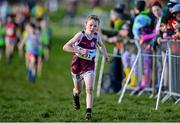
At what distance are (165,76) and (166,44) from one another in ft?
2.98

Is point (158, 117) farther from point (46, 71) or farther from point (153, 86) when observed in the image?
point (46, 71)

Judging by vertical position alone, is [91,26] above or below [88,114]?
above

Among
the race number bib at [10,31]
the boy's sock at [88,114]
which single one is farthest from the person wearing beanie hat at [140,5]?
the race number bib at [10,31]

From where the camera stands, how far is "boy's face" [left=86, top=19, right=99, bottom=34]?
13320 mm

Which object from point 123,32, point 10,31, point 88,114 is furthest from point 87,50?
point 10,31

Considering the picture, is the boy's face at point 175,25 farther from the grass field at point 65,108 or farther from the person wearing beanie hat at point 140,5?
the person wearing beanie hat at point 140,5

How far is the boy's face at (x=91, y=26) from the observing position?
13320 millimetres

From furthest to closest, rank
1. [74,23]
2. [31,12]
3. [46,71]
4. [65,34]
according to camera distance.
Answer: [74,23]
[65,34]
[31,12]
[46,71]

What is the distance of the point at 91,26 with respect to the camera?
43.8 feet

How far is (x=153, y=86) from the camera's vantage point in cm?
1669

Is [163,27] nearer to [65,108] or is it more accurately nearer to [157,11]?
[157,11]

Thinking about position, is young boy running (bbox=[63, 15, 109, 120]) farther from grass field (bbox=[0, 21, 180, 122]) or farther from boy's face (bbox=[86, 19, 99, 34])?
grass field (bbox=[0, 21, 180, 122])

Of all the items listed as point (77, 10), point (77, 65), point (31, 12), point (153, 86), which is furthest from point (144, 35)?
point (77, 10)

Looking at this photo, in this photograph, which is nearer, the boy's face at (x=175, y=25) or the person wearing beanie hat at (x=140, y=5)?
the boy's face at (x=175, y=25)
